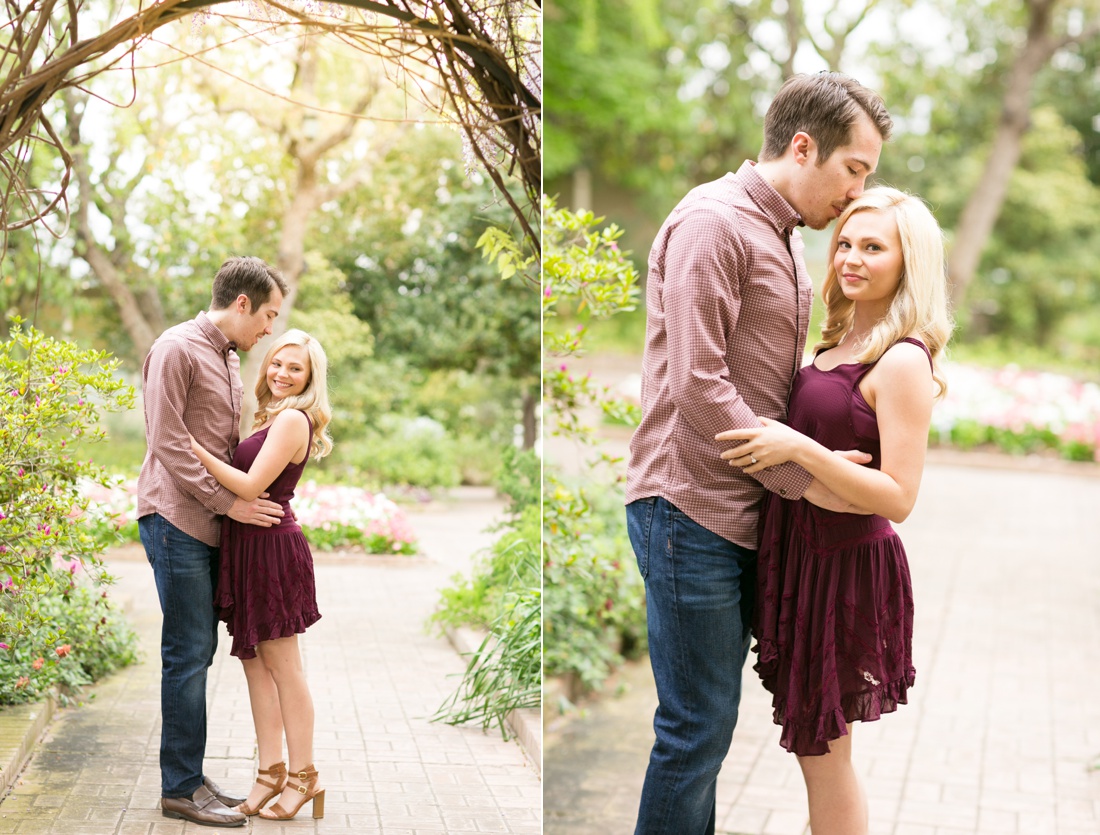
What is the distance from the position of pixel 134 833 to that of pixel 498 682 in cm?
145

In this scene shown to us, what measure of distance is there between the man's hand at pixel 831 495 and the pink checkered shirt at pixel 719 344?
0.02 metres

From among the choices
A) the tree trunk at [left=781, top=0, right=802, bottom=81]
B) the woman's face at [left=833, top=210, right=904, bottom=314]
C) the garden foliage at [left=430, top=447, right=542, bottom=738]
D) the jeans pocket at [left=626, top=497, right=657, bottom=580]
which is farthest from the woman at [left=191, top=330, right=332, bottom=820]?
the tree trunk at [left=781, top=0, right=802, bottom=81]

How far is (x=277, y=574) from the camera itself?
3.10 m

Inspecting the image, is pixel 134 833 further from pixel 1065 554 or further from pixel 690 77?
pixel 690 77

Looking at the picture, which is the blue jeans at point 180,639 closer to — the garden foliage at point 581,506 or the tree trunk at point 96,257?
the tree trunk at point 96,257

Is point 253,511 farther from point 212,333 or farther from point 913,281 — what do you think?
point 913,281

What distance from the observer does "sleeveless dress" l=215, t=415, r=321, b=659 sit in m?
3.09

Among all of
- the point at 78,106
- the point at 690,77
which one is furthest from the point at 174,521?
the point at 690,77

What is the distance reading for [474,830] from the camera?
328cm

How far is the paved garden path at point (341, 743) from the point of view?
3.10 metres

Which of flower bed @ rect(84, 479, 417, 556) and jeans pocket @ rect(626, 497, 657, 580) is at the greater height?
jeans pocket @ rect(626, 497, 657, 580)

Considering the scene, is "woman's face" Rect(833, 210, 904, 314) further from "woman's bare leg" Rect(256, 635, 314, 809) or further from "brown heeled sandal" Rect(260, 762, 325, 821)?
"brown heeled sandal" Rect(260, 762, 325, 821)

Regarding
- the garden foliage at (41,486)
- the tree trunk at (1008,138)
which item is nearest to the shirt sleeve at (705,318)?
the garden foliage at (41,486)

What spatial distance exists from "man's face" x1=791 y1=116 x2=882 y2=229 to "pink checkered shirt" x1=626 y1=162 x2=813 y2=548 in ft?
0.14
